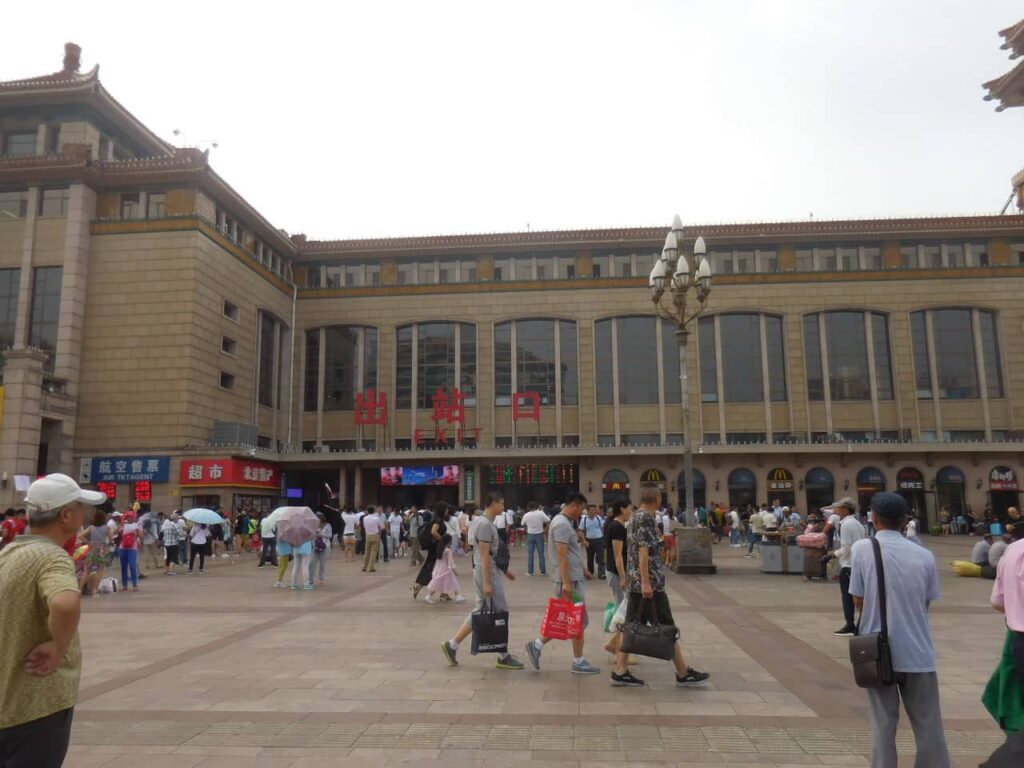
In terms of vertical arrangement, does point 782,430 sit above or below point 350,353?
below

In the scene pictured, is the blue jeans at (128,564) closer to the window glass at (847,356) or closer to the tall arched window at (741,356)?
the tall arched window at (741,356)

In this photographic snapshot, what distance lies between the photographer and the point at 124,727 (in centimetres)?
593

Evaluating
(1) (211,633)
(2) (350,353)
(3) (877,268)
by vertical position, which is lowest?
(1) (211,633)

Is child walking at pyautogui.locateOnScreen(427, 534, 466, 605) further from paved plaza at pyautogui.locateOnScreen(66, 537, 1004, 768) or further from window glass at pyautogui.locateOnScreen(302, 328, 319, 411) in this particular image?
window glass at pyautogui.locateOnScreen(302, 328, 319, 411)

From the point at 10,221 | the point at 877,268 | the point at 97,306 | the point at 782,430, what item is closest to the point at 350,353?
the point at 97,306

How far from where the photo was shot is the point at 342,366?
42.2 metres

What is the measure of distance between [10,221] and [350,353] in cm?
1701

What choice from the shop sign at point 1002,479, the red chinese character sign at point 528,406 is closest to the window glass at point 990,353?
the shop sign at point 1002,479

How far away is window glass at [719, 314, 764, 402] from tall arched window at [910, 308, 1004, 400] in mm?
8149

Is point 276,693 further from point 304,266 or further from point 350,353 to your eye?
point 304,266

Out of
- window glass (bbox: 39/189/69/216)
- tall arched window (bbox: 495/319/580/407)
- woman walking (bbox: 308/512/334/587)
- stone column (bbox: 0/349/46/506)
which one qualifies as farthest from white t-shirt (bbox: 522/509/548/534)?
window glass (bbox: 39/189/69/216)

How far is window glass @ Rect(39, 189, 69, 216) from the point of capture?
110ft

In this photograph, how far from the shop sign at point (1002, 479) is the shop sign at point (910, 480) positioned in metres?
3.18

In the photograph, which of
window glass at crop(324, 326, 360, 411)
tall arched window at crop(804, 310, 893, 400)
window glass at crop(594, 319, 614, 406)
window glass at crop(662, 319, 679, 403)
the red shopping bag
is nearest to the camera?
the red shopping bag
